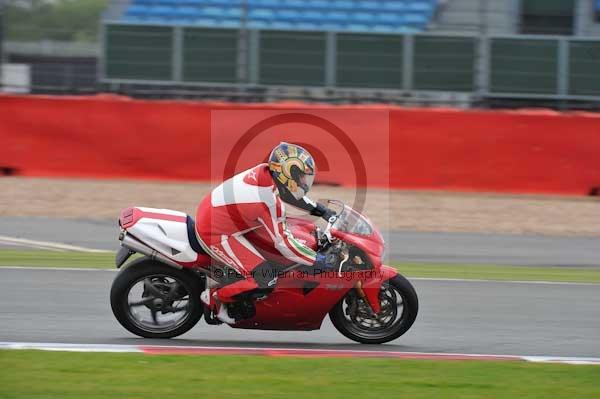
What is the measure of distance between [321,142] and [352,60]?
259 centimetres

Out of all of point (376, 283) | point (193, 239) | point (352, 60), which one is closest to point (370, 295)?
point (376, 283)

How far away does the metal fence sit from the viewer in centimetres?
1750

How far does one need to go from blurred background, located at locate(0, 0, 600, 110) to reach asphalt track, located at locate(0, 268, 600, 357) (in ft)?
24.5

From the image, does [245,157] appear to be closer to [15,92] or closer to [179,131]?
[179,131]

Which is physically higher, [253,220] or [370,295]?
[253,220]

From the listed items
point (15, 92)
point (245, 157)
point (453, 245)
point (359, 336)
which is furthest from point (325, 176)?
A: point (359, 336)

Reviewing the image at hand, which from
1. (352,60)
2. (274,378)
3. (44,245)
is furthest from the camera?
(352,60)

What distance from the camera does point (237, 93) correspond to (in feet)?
57.1

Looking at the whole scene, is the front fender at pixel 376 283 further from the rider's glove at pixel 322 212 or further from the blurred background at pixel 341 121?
the blurred background at pixel 341 121

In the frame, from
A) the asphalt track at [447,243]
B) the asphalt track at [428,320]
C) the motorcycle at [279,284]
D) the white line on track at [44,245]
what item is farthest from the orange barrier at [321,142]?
the motorcycle at [279,284]

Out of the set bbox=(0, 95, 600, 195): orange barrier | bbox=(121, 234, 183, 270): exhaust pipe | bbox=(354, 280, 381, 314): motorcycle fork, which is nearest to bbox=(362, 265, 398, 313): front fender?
bbox=(354, 280, 381, 314): motorcycle fork

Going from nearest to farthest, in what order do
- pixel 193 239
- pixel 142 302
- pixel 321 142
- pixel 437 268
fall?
1. pixel 193 239
2. pixel 142 302
3. pixel 437 268
4. pixel 321 142

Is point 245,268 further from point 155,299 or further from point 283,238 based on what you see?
point 155,299

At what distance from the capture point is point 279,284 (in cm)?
703
